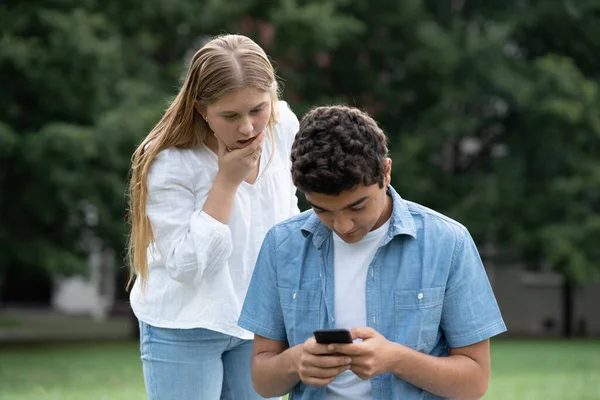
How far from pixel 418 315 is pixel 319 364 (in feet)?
1.23

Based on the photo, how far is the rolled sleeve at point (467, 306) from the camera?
300cm

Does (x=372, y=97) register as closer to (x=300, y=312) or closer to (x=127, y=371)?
(x=127, y=371)

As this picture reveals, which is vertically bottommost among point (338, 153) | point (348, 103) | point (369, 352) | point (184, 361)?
point (184, 361)

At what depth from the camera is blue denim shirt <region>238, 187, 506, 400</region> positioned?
3.02 m

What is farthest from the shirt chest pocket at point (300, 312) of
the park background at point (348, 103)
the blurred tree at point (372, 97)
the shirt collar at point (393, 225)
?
the blurred tree at point (372, 97)

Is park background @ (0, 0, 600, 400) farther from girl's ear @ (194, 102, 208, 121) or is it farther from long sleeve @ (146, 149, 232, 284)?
girl's ear @ (194, 102, 208, 121)

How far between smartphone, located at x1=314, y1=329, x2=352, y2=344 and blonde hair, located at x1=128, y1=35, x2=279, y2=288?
1195 millimetres

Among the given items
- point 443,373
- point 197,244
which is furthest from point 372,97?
point 443,373

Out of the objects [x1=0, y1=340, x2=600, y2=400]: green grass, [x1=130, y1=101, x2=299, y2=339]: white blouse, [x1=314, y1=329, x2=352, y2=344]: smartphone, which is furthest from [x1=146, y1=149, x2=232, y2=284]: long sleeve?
[x1=0, y1=340, x2=600, y2=400]: green grass

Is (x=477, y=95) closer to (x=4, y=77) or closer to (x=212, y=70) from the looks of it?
(x=4, y=77)

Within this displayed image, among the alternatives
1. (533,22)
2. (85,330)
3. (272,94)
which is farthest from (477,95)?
(272,94)

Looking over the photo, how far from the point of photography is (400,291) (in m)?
3.04

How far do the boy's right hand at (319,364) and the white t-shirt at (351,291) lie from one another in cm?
19

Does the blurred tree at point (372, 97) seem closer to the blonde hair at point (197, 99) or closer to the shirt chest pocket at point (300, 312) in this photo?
the blonde hair at point (197, 99)
